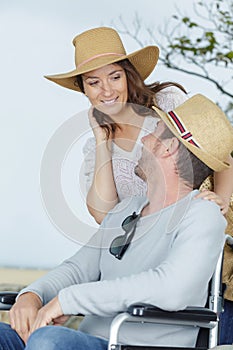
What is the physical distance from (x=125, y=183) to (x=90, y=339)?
72 centimetres

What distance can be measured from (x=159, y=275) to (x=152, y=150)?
0.38 meters

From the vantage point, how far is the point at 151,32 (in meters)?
6.80

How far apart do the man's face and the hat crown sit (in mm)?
555

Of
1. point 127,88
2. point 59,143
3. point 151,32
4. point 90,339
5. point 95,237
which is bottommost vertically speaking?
point 90,339

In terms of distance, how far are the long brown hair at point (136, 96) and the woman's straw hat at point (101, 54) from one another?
0.16 ft

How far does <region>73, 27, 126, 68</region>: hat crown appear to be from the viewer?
3.14 metres

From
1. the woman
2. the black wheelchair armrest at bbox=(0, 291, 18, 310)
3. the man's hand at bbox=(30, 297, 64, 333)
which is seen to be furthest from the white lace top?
the man's hand at bbox=(30, 297, 64, 333)

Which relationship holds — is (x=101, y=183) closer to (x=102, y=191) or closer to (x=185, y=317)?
(x=102, y=191)

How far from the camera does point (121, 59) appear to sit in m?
3.09

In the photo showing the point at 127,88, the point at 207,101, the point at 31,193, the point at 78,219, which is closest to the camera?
the point at 207,101

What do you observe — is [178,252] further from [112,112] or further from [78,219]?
[112,112]

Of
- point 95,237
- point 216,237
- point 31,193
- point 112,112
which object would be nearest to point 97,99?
point 112,112

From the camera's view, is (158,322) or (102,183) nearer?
(158,322)

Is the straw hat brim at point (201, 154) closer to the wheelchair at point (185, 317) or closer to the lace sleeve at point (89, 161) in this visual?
the wheelchair at point (185, 317)
